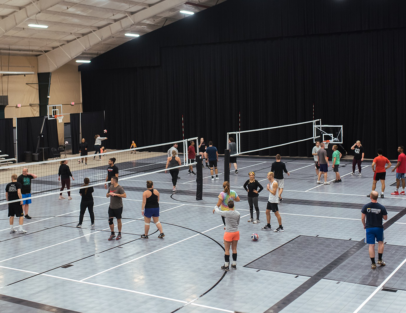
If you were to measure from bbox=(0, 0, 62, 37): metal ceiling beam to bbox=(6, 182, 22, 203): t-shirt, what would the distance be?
1160 cm

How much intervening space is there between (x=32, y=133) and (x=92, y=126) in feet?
16.5

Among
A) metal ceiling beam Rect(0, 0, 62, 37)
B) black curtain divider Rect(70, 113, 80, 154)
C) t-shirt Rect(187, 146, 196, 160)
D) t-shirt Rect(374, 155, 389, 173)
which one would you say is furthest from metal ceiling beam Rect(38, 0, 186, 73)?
t-shirt Rect(374, 155, 389, 173)

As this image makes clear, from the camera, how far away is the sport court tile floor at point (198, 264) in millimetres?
9328

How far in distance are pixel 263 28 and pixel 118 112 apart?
41.5 feet

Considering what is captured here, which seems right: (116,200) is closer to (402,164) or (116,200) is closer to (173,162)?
(173,162)

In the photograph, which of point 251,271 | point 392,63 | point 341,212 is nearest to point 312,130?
point 392,63

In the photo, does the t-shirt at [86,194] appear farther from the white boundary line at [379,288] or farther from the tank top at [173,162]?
the white boundary line at [379,288]

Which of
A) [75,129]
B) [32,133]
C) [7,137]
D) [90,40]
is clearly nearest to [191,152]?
[90,40]

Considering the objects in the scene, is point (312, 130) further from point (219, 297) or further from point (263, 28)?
point (219, 297)

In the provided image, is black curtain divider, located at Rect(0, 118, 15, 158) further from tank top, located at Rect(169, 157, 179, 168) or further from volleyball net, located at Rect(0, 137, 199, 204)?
tank top, located at Rect(169, 157, 179, 168)

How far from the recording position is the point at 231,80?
1256 inches

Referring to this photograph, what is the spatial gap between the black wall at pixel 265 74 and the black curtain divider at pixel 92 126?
2.83 feet

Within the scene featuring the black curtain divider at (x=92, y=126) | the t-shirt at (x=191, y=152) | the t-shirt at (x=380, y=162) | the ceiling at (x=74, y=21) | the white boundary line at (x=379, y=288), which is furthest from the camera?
the black curtain divider at (x=92, y=126)

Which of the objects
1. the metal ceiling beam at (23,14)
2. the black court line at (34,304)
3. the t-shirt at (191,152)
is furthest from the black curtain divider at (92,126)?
the black court line at (34,304)
